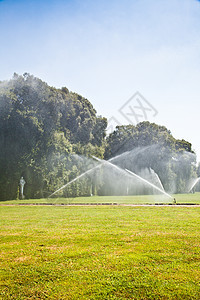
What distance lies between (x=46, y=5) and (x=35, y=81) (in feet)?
97.4

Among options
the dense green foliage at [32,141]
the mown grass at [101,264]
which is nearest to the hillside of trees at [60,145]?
the dense green foliage at [32,141]

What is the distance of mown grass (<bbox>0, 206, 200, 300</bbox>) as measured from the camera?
4.47 m

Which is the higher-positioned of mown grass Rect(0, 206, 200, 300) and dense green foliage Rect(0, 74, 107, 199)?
dense green foliage Rect(0, 74, 107, 199)

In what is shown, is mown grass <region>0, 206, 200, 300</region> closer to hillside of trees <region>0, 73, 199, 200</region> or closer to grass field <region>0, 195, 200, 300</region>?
grass field <region>0, 195, 200, 300</region>

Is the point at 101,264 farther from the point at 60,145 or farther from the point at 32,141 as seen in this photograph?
the point at 60,145

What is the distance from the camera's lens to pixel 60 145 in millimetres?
36781

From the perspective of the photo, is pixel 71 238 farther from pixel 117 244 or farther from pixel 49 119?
pixel 49 119

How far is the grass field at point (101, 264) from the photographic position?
176 inches

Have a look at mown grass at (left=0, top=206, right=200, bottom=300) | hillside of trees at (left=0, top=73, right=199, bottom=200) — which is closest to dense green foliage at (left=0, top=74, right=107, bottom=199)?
hillside of trees at (left=0, top=73, right=199, bottom=200)

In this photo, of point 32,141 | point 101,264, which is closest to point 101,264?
point 101,264

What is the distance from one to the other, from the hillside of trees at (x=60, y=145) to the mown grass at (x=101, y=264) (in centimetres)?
2373

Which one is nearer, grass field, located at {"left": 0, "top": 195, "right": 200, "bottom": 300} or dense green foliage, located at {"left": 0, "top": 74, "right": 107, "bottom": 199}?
grass field, located at {"left": 0, "top": 195, "right": 200, "bottom": 300}

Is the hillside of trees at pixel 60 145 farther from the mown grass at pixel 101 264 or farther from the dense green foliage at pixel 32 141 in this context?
the mown grass at pixel 101 264

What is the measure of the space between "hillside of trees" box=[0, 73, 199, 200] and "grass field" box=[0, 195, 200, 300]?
77.8 feet
